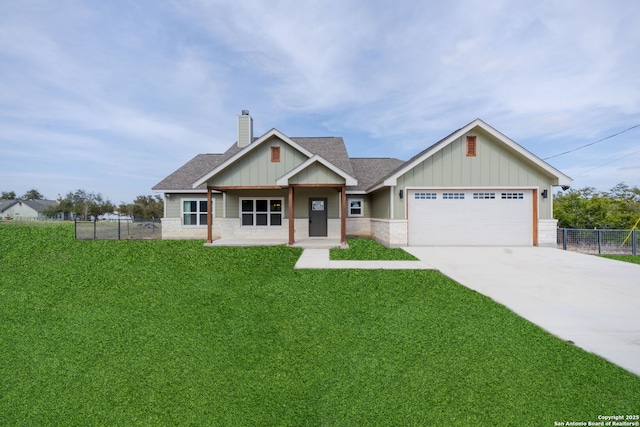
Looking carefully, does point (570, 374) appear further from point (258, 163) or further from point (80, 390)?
point (258, 163)

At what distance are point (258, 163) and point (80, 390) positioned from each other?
40.7 feet

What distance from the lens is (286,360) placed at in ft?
12.8

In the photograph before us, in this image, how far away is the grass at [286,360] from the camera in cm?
302

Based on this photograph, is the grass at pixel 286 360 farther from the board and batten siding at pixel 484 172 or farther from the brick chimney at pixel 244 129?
the brick chimney at pixel 244 129

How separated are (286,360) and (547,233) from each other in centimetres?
1480

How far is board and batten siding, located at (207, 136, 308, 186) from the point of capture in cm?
1475

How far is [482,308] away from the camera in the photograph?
5.42 metres

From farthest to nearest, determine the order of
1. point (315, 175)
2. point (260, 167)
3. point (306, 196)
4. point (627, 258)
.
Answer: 1. point (306, 196)
2. point (260, 167)
3. point (315, 175)
4. point (627, 258)

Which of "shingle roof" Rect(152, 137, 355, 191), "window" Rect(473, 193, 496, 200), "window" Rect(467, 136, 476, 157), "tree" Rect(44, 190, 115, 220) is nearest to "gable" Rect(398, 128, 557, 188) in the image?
"window" Rect(467, 136, 476, 157)

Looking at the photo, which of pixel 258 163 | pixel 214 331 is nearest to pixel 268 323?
pixel 214 331

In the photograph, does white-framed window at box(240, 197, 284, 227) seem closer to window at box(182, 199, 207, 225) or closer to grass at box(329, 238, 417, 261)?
window at box(182, 199, 207, 225)

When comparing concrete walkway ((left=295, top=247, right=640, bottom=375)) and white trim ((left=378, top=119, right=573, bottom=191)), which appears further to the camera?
white trim ((left=378, top=119, right=573, bottom=191))

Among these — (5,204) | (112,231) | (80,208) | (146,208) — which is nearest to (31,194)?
(5,204)

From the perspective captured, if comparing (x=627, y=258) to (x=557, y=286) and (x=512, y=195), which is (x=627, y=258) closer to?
(x=512, y=195)
